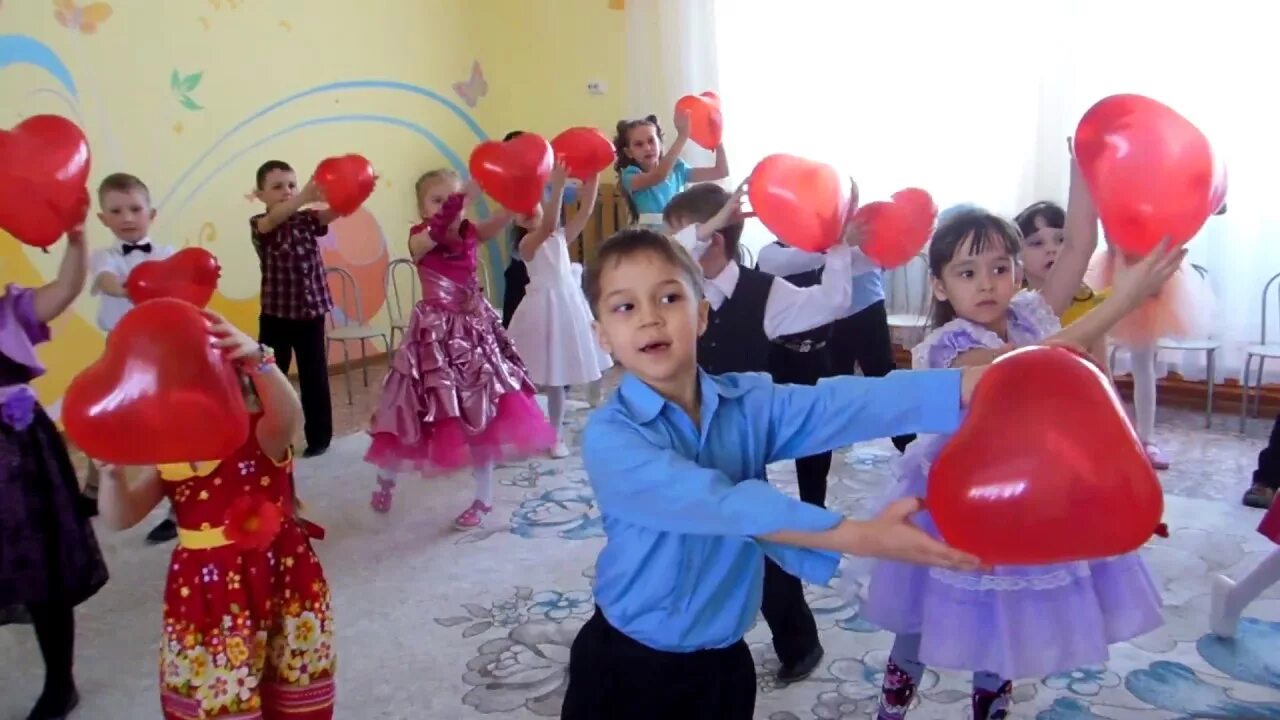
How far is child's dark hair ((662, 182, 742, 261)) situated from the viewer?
2396 mm

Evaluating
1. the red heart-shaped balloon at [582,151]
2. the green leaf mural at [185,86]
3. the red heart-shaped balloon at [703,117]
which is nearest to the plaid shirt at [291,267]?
the green leaf mural at [185,86]

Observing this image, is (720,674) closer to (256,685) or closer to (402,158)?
(256,685)

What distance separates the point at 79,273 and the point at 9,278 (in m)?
2.58

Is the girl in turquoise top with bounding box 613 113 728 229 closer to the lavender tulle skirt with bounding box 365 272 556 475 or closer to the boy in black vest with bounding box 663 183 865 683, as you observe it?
the lavender tulle skirt with bounding box 365 272 556 475

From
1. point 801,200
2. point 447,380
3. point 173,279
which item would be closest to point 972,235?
point 801,200

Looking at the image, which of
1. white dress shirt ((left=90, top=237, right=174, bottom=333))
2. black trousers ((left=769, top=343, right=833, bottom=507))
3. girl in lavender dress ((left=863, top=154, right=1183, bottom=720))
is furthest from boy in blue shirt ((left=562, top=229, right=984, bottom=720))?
white dress shirt ((left=90, top=237, right=174, bottom=333))

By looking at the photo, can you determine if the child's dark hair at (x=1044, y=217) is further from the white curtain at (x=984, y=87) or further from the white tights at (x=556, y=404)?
the white curtain at (x=984, y=87)

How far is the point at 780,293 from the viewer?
7.55 ft

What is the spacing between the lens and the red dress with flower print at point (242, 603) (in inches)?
53.7

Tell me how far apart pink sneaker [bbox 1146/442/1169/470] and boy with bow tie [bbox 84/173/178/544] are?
3198 millimetres

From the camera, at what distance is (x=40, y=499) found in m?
1.92

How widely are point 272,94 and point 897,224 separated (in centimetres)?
370

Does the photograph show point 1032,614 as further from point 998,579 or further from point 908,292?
point 908,292

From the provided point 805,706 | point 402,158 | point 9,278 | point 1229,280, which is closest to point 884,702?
point 805,706
